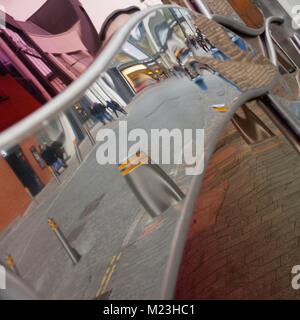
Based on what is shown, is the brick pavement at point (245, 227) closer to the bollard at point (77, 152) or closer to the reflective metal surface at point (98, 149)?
the reflective metal surface at point (98, 149)

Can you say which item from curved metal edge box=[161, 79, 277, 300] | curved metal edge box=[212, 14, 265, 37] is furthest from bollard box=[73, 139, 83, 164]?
curved metal edge box=[212, 14, 265, 37]

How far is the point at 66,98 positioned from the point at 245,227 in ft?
2.55

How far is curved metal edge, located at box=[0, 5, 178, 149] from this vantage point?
0.27 metres

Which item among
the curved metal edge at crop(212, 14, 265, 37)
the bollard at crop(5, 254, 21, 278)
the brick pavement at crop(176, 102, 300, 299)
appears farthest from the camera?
the curved metal edge at crop(212, 14, 265, 37)

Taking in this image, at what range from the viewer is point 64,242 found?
0.96ft

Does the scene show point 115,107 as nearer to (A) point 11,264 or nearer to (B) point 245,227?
(A) point 11,264

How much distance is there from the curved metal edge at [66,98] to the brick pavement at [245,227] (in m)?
0.36

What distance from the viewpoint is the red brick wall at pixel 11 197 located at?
273mm

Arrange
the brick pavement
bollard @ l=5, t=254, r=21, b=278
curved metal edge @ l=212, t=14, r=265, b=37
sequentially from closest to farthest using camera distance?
bollard @ l=5, t=254, r=21, b=278 → the brick pavement → curved metal edge @ l=212, t=14, r=265, b=37

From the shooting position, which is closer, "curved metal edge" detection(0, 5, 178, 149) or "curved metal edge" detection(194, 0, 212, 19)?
"curved metal edge" detection(0, 5, 178, 149)

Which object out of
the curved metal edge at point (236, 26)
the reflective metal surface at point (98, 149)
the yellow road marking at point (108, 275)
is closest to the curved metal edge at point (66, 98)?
the reflective metal surface at point (98, 149)

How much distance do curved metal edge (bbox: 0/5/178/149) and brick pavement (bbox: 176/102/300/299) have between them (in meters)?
0.36

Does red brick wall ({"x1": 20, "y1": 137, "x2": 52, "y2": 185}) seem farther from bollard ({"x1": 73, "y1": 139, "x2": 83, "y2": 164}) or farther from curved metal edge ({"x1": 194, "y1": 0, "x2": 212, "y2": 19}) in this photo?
curved metal edge ({"x1": 194, "y1": 0, "x2": 212, "y2": 19})
